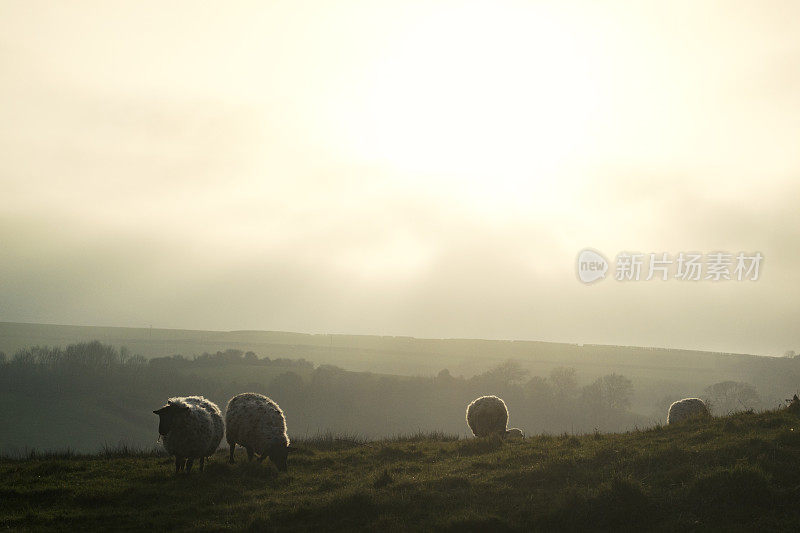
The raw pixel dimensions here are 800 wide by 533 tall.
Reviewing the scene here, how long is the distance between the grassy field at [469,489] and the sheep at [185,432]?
2.07 ft

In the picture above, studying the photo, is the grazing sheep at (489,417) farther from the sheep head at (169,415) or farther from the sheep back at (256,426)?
the sheep head at (169,415)

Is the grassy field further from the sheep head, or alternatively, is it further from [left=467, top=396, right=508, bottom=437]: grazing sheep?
[left=467, top=396, right=508, bottom=437]: grazing sheep

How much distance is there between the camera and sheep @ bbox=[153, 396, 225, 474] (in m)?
17.4

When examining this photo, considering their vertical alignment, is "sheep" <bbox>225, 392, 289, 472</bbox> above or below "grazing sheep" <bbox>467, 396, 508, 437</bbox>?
above

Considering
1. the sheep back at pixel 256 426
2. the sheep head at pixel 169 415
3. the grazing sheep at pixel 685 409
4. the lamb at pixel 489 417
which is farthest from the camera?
the lamb at pixel 489 417

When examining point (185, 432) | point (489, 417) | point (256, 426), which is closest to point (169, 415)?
point (185, 432)

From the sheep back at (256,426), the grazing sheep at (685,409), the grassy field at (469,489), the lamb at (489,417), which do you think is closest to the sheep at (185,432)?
the grassy field at (469,489)

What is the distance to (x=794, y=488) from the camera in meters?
12.8

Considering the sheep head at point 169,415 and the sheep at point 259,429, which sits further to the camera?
the sheep at point 259,429

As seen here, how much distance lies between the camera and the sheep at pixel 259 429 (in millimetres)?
18547

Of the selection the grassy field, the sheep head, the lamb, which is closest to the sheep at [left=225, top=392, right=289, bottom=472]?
the grassy field

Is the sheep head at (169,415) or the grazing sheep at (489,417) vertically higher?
the sheep head at (169,415)

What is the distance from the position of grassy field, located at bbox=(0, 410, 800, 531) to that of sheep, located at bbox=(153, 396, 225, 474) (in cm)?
63

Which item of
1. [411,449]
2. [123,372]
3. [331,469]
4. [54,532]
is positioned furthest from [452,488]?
[123,372]
